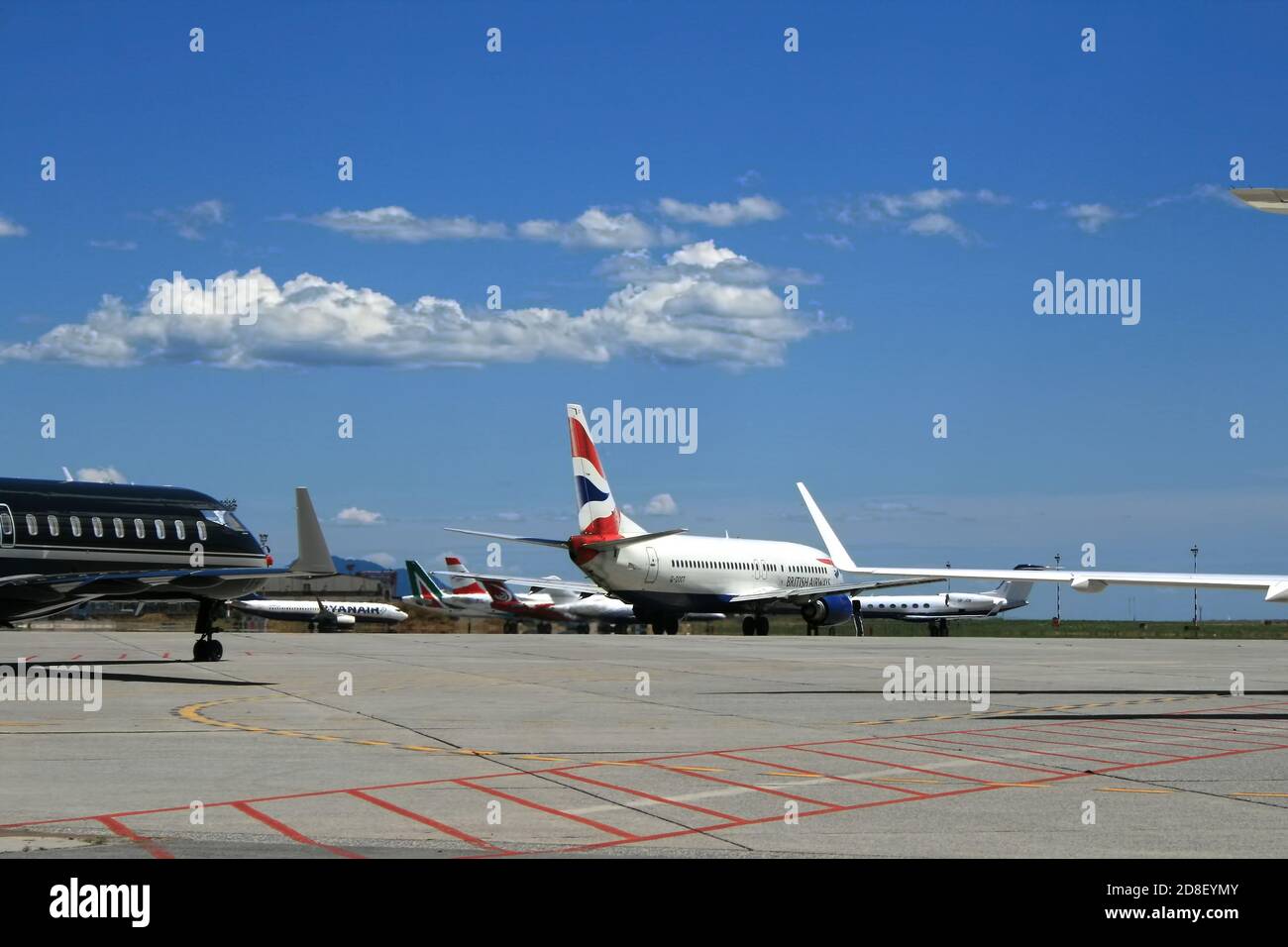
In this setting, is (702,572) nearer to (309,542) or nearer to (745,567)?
(745,567)

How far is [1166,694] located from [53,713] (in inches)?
864

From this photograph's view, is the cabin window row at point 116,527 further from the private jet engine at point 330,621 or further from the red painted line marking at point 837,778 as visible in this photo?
the private jet engine at point 330,621

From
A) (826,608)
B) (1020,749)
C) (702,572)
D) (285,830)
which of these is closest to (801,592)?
(826,608)

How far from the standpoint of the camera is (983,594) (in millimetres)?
120062

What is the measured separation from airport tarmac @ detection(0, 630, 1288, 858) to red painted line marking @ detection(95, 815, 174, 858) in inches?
2.1

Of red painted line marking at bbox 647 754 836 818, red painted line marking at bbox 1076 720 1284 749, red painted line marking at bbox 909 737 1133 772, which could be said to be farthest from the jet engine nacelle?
red painted line marking at bbox 647 754 836 818

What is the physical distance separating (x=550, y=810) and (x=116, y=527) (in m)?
22.4

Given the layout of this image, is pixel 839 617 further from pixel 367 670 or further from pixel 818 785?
pixel 818 785

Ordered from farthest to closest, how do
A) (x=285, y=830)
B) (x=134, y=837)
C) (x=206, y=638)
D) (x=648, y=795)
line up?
(x=206, y=638)
(x=648, y=795)
(x=285, y=830)
(x=134, y=837)

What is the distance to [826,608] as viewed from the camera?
273ft

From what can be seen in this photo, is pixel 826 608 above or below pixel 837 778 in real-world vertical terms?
below

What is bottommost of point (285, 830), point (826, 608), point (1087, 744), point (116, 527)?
point (826, 608)

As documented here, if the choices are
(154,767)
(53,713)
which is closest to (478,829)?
(154,767)

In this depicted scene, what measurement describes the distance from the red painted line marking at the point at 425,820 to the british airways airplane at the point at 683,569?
52984 millimetres
